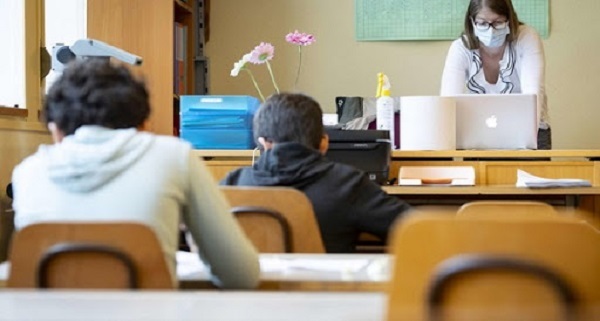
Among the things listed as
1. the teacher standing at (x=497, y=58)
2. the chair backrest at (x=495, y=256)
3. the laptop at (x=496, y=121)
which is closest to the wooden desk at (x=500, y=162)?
the laptop at (x=496, y=121)

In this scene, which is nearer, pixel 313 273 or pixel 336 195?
pixel 313 273

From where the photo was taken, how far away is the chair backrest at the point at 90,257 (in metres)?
1.64

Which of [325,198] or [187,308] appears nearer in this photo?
[187,308]

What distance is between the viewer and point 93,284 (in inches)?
66.7

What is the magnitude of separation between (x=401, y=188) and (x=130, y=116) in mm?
1803

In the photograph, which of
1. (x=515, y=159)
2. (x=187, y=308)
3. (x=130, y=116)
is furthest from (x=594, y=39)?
(x=187, y=308)

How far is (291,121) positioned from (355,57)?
333 cm

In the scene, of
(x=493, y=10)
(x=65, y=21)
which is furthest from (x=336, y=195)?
(x=65, y=21)

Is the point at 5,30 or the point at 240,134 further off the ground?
the point at 5,30

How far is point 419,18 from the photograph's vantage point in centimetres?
604

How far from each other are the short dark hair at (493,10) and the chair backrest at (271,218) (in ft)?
7.97

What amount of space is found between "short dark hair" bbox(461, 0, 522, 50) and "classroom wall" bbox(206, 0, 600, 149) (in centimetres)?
141

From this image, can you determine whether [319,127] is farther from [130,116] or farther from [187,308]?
[187,308]

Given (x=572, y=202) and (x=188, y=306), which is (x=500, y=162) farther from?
(x=188, y=306)
